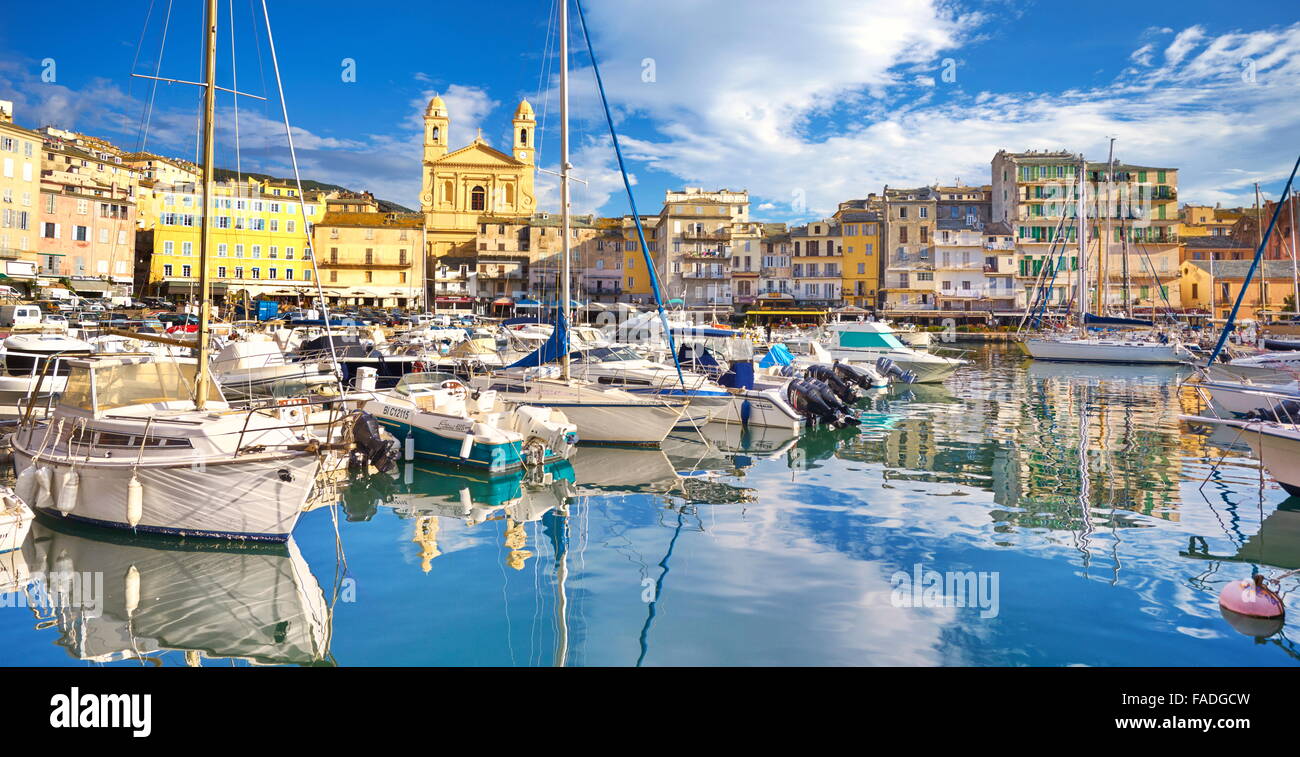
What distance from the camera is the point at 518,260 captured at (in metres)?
81.0

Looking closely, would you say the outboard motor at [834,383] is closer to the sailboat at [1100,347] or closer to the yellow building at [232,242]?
the sailboat at [1100,347]

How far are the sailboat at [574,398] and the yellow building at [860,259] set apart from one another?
202 ft

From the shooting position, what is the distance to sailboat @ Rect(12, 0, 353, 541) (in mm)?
10711

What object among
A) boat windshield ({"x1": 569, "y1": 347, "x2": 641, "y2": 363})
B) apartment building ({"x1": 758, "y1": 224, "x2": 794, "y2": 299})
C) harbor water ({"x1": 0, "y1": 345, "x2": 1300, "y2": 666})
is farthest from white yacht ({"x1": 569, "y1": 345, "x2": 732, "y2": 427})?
apartment building ({"x1": 758, "y1": 224, "x2": 794, "y2": 299})

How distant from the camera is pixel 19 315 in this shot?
124 feet

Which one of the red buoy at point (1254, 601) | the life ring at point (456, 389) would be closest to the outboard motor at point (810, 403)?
the life ring at point (456, 389)

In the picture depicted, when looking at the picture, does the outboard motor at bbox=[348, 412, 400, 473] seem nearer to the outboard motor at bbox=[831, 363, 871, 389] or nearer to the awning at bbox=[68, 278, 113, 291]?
the outboard motor at bbox=[831, 363, 871, 389]

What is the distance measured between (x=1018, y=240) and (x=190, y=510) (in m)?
78.9

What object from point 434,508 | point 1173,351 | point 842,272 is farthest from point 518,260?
point 434,508

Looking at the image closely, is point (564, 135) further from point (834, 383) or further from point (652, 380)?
point (834, 383)

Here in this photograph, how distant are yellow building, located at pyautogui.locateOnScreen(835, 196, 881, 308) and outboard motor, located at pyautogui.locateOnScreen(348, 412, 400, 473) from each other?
2631 inches

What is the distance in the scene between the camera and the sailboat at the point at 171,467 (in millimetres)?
10711

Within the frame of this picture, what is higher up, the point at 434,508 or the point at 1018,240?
the point at 1018,240
